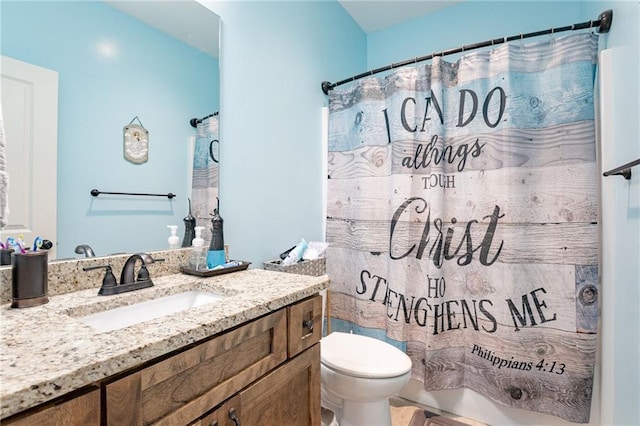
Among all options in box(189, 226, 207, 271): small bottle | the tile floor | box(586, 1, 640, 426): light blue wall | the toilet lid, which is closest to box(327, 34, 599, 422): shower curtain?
box(586, 1, 640, 426): light blue wall

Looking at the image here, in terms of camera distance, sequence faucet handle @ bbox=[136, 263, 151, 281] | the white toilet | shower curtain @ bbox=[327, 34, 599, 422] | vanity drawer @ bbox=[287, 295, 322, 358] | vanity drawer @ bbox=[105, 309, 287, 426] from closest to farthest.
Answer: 1. vanity drawer @ bbox=[105, 309, 287, 426]
2. vanity drawer @ bbox=[287, 295, 322, 358]
3. faucet handle @ bbox=[136, 263, 151, 281]
4. the white toilet
5. shower curtain @ bbox=[327, 34, 599, 422]

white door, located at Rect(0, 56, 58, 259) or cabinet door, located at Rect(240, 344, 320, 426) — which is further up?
white door, located at Rect(0, 56, 58, 259)

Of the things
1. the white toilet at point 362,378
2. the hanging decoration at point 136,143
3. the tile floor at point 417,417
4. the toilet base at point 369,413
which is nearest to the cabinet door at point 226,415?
the white toilet at point 362,378

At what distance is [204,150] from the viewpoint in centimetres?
140

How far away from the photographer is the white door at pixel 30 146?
0.90 meters

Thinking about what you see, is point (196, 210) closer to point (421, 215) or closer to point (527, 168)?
point (421, 215)

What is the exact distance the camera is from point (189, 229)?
4.46 ft

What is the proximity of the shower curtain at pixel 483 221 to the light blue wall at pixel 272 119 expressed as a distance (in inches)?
9.9

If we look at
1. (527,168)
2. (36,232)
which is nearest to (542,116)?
(527,168)

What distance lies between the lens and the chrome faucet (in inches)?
41.1

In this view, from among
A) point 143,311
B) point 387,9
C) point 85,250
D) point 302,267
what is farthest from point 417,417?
point 387,9

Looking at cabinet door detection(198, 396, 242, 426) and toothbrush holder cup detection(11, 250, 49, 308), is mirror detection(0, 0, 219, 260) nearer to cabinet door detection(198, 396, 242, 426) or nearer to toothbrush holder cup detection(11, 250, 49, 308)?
toothbrush holder cup detection(11, 250, 49, 308)

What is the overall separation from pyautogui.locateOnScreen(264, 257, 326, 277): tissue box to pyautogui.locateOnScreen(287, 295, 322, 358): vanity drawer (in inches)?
21.6

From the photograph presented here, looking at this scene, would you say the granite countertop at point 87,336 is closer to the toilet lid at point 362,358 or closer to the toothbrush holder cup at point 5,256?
the toothbrush holder cup at point 5,256
